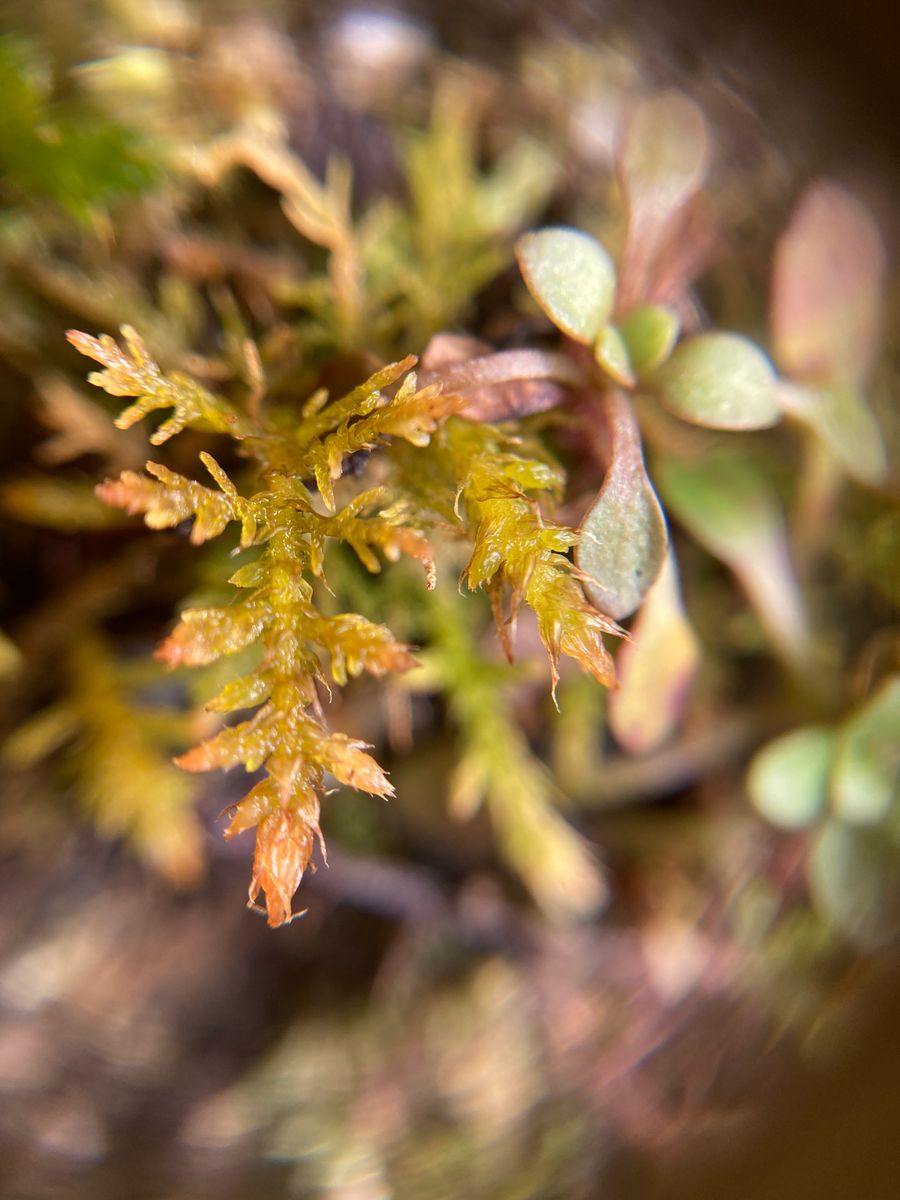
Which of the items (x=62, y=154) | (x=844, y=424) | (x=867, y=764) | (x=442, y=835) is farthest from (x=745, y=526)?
(x=62, y=154)

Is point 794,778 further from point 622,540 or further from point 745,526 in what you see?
point 622,540

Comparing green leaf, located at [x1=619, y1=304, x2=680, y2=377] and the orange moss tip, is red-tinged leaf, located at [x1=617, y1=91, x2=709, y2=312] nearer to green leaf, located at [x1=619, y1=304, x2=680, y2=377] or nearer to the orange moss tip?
green leaf, located at [x1=619, y1=304, x2=680, y2=377]

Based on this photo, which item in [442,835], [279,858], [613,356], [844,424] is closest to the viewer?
[279,858]

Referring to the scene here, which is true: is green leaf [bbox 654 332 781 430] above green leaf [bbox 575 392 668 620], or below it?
above

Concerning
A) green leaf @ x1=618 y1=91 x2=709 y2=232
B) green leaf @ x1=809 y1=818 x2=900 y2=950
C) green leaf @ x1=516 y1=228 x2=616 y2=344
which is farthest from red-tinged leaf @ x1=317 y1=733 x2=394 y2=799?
green leaf @ x1=809 y1=818 x2=900 y2=950

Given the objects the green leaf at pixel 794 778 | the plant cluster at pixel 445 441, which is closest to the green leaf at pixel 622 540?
the plant cluster at pixel 445 441

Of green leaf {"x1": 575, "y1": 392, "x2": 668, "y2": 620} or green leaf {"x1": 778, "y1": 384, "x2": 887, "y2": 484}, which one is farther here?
green leaf {"x1": 778, "y1": 384, "x2": 887, "y2": 484}
